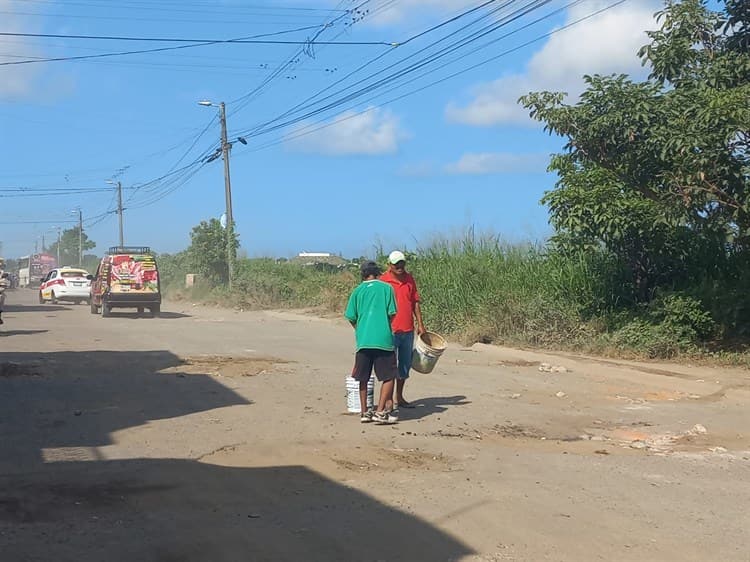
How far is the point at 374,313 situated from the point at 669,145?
18.8 ft

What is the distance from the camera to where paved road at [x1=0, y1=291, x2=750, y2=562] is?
566 centimetres

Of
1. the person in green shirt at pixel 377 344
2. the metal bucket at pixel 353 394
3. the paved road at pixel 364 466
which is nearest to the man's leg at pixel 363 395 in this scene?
the person in green shirt at pixel 377 344

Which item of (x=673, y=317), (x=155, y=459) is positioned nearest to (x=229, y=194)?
(x=673, y=317)

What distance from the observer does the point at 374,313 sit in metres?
9.84

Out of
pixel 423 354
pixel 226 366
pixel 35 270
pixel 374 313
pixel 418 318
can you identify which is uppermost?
pixel 35 270

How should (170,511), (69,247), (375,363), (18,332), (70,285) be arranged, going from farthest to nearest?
(69,247) → (70,285) → (18,332) → (375,363) → (170,511)

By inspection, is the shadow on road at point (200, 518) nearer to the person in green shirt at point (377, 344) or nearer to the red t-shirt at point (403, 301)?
the person in green shirt at point (377, 344)

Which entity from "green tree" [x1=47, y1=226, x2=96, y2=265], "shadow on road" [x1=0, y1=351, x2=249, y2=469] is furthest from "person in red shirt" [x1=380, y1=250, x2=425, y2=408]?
"green tree" [x1=47, y1=226, x2=96, y2=265]

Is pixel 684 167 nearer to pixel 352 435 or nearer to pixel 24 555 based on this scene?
pixel 352 435

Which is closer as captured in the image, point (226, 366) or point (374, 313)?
point (374, 313)

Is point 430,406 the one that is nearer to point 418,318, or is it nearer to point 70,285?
point 418,318

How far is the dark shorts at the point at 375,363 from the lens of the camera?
32.1ft

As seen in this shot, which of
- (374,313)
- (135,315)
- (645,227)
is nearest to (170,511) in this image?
(374,313)

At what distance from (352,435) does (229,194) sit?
32.8 metres
